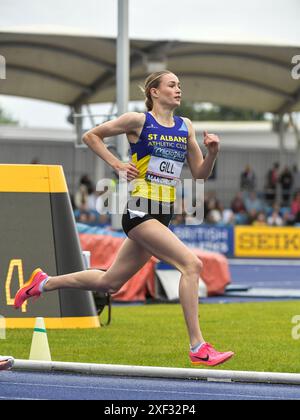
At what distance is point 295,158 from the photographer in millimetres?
43656

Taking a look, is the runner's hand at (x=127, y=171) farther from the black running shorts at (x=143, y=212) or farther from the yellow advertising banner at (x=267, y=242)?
the yellow advertising banner at (x=267, y=242)

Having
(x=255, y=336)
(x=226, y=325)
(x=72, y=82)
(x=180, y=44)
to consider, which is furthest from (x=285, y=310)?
(x=72, y=82)

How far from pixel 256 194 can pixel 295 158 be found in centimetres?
572

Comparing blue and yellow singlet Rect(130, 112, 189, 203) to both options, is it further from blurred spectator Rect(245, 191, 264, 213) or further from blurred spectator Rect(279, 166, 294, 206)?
blurred spectator Rect(279, 166, 294, 206)

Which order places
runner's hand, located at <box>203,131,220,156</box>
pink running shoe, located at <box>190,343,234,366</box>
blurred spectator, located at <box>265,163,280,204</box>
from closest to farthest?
pink running shoe, located at <box>190,343,234,366</box> < runner's hand, located at <box>203,131,220,156</box> < blurred spectator, located at <box>265,163,280,204</box>

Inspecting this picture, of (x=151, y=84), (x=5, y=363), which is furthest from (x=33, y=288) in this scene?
(x=151, y=84)

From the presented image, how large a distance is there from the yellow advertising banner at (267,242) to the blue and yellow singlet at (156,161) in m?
24.1

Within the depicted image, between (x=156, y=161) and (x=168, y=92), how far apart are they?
58 centimetres

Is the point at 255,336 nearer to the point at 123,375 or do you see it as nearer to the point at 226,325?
the point at 226,325

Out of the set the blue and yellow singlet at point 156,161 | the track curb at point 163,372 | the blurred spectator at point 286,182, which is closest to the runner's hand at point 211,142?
the blue and yellow singlet at point 156,161

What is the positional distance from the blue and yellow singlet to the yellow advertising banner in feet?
79.1

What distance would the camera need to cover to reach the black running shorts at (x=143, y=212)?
823 cm

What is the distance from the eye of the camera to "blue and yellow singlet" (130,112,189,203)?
8312 millimetres

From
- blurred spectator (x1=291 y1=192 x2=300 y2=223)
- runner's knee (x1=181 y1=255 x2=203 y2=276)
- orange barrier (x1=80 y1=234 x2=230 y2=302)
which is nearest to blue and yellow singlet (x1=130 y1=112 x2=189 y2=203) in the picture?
runner's knee (x1=181 y1=255 x2=203 y2=276)
